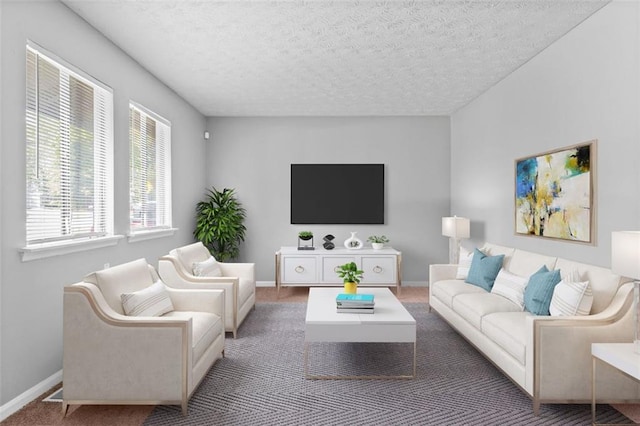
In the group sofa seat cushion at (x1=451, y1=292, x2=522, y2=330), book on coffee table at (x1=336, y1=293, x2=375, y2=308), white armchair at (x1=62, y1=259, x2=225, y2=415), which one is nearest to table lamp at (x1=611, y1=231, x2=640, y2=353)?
sofa seat cushion at (x1=451, y1=292, x2=522, y2=330)

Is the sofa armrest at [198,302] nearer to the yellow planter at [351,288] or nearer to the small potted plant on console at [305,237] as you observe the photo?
the yellow planter at [351,288]

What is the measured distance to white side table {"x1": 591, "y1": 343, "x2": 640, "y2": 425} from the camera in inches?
87.0

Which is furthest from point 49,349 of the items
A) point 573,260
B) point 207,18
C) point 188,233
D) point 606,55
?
point 606,55

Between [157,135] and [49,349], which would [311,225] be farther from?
[49,349]

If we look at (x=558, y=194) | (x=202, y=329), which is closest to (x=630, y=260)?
(x=558, y=194)

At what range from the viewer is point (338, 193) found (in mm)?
6805

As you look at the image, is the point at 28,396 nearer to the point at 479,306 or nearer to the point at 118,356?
the point at 118,356

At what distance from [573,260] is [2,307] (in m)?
4.38

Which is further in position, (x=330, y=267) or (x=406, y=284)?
(x=406, y=284)

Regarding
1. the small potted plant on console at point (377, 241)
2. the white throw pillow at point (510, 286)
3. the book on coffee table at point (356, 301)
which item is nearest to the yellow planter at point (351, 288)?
the book on coffee table at point (356, 301)

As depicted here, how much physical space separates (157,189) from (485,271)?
397 cm

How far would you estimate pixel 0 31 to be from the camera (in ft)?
8.31

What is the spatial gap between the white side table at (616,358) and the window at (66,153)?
3736 mm

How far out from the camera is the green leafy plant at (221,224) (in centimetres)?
629
